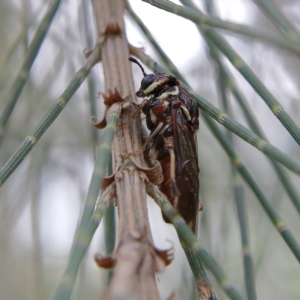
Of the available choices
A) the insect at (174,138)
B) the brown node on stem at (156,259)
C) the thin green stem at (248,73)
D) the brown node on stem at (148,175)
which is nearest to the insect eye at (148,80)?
the insect at (174,138)

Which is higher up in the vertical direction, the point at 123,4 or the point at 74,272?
the point at 123,4

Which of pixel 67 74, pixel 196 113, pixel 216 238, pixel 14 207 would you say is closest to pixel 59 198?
pixel 14 207

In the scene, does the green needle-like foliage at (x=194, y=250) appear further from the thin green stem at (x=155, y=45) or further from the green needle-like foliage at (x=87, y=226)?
the thin green stem at (x=155, y=45)

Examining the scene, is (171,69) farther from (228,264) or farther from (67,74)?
(228,264)

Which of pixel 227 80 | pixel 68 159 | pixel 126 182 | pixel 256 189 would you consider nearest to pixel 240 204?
pixel 256 189

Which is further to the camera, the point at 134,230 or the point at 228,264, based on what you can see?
the point at 228,264

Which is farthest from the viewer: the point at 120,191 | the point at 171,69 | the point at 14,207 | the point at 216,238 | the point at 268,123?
the point at 268,123

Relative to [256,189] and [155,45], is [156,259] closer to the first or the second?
[256,189]
